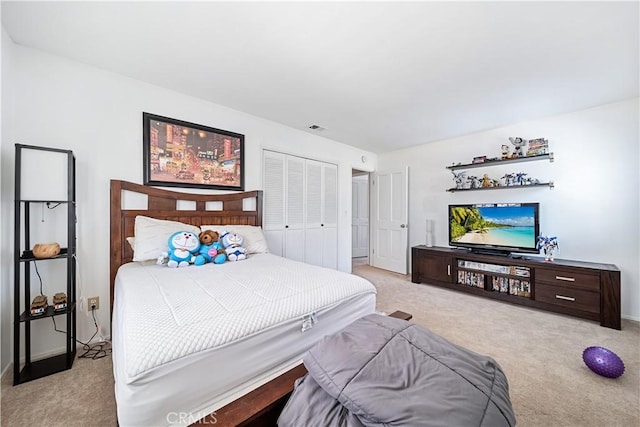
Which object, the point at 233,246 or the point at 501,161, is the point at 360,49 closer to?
the point at 233,246

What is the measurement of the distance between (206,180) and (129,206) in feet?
2.47

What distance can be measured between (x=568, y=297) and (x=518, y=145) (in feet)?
6.25

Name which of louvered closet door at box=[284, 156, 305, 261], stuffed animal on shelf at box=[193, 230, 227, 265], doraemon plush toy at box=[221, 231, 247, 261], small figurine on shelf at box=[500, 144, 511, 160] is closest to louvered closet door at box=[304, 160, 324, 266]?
louvered closet door at box=[284, 156, 305, 261]

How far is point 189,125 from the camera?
105 inches

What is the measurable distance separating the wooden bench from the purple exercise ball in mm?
2113

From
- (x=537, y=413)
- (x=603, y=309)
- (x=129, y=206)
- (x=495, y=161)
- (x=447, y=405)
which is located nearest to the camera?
(x=447, y=405)

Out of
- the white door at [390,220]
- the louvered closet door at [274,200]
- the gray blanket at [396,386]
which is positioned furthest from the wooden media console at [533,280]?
the gray blanket at [396,386]

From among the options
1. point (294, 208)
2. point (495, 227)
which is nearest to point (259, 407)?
point (294, 208)

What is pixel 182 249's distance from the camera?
2.03 metres

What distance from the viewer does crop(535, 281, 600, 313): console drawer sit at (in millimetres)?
2553

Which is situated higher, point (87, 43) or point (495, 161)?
point (87, 43)

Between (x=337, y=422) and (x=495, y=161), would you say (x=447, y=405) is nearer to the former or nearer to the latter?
(x=337, y=422)

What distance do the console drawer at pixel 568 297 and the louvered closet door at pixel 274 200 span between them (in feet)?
10.4

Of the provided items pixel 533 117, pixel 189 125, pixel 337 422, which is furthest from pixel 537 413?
pixel 189 125
